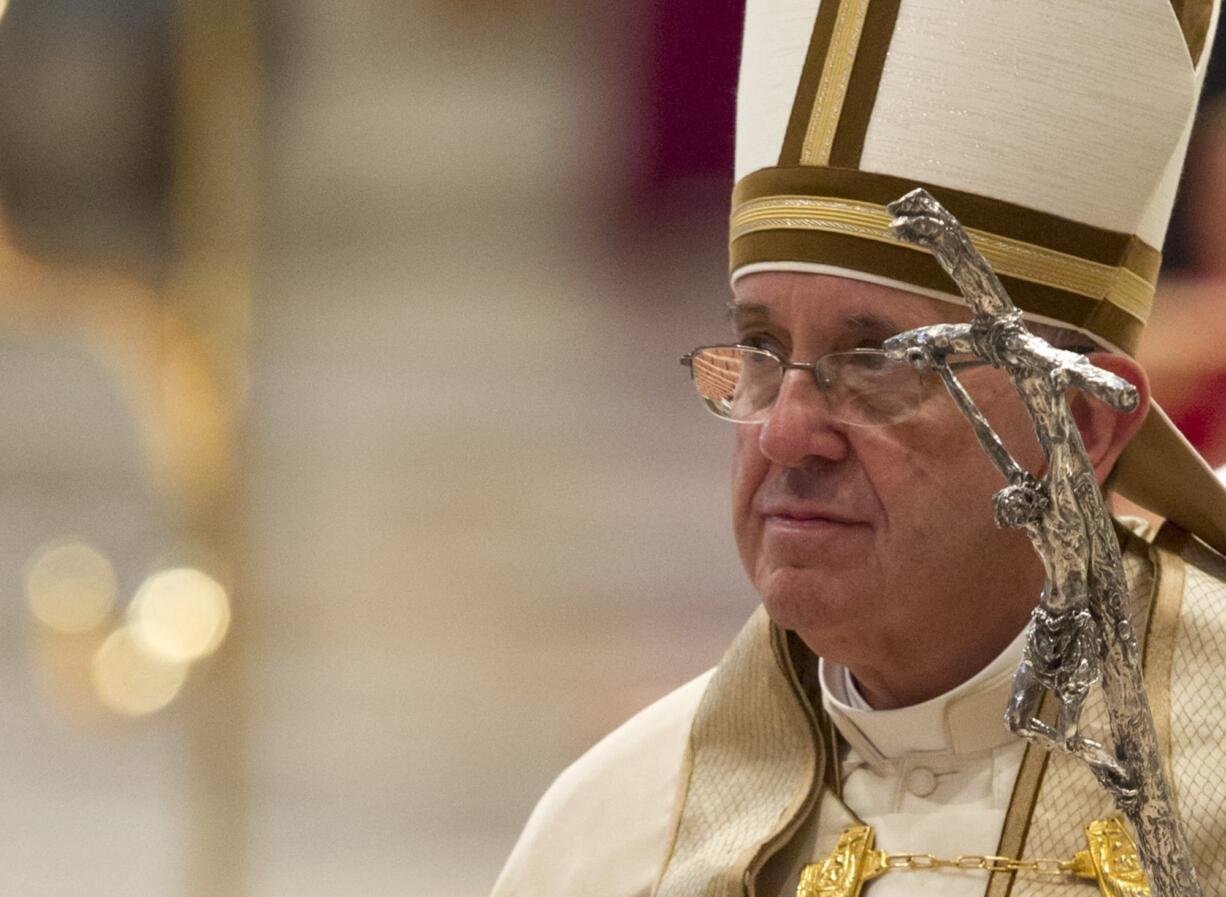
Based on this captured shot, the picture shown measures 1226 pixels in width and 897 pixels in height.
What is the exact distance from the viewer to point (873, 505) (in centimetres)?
168

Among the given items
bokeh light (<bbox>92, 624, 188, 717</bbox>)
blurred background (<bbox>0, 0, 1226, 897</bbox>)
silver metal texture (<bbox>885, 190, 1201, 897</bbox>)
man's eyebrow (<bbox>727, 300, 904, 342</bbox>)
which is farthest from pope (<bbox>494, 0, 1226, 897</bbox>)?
bokeh light (<bbox>92, 624, 188, 717</bbox>)

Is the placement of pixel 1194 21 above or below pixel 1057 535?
above

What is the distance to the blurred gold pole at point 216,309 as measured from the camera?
4.21 metres

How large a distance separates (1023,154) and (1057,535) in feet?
2.58

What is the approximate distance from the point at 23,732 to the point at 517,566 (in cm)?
114

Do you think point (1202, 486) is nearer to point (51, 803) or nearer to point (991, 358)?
point (991, 358)

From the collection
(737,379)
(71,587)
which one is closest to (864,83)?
(737,379)

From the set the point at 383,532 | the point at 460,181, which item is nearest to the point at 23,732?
the point at 383,532

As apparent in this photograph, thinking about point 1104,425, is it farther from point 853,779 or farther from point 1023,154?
point 853,779

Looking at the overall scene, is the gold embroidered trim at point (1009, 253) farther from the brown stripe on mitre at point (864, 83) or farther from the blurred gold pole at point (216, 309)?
the blurred gold pole at point (216, 309)

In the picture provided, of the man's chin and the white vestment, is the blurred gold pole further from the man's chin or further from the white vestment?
the man's chin

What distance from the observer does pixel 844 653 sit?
68.6 inches

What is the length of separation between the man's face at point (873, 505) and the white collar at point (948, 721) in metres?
0.04

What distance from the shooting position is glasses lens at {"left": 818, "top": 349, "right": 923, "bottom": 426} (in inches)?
65.5
